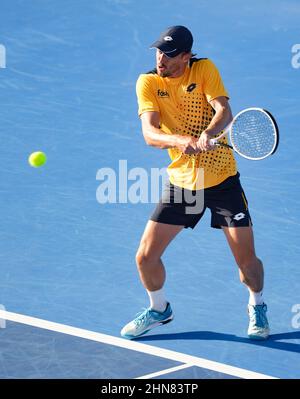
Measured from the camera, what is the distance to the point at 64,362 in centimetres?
820

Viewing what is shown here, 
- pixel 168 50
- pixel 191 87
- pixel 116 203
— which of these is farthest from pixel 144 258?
pixel 116 203

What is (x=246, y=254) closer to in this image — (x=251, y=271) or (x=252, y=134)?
(x=251, y=271)

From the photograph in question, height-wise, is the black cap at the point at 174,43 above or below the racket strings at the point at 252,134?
above

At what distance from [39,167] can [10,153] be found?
1.67ft

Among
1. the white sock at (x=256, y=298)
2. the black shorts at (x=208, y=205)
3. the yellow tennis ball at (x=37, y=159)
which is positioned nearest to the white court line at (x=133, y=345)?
the white sock at (x=256, y=298)

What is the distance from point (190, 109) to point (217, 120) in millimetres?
353

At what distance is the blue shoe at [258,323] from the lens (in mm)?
8688

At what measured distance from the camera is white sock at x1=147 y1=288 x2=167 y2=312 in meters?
9.00

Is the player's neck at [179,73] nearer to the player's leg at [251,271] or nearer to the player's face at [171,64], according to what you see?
the player's face at [171,64]

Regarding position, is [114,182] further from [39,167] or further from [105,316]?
[105,316]

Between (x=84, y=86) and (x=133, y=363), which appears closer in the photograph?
(x=133, y=363)

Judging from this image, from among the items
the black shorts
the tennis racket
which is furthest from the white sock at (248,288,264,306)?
the tennis racket
